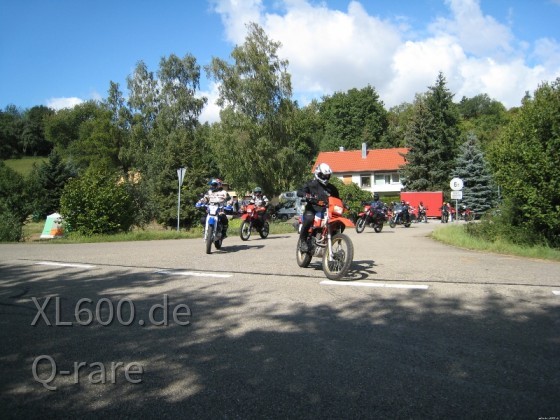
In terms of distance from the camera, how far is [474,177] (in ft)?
139

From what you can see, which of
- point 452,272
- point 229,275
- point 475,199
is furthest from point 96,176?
point 475,199

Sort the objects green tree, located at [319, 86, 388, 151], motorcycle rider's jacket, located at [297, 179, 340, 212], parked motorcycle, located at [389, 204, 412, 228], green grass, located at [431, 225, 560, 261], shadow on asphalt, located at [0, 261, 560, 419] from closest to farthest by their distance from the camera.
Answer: shadow on asphalt, located at [0, 261, 560, 419] < motorcycle rider's jacket, located at [297, 179, 340, 212] < green grass, located at [431, 225, 560, 261] < parked motorcycle, located at [389, 204, 412, 228] < green tree, located at [319, 86, 388, 151]

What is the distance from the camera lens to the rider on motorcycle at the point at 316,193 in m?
7.77

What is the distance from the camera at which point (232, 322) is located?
4.94m

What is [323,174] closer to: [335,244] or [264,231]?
[335,244]

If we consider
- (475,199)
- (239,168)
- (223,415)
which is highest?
(239,168)

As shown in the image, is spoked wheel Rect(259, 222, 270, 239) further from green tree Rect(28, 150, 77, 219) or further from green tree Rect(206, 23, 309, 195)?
green tree Rect(28, 150, 77, 219)

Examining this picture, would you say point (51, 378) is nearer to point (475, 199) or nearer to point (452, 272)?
point (452, 272)

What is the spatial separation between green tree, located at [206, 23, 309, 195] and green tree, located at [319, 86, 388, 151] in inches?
1622

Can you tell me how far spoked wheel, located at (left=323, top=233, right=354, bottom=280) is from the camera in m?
7.07

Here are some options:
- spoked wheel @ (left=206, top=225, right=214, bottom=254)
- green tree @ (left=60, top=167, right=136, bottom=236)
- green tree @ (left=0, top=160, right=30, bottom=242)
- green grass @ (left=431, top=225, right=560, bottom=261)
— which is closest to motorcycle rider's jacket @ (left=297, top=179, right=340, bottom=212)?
spoked wheel @ (left=206, top=225, right=214, bottom=254)

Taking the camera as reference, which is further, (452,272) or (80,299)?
(452,272)

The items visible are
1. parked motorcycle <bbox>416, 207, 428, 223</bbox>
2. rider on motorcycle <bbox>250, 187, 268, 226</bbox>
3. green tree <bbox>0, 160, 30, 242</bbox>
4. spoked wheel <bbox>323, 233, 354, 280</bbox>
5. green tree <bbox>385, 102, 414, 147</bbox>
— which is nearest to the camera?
spoked wheel <bbox>323, 233, 354, 280</bbox>

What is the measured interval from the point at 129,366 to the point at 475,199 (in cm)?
4237
